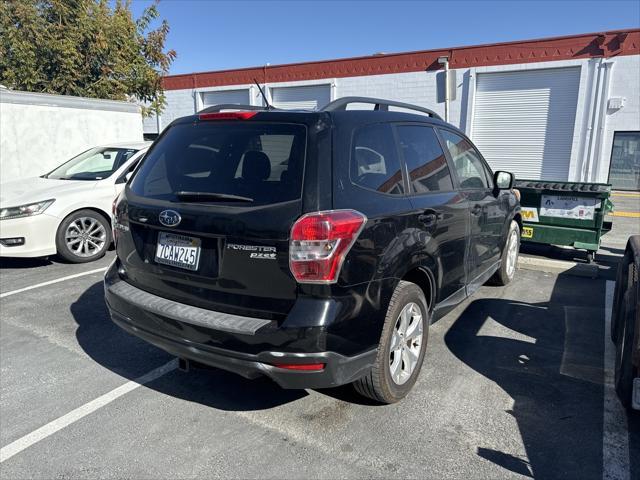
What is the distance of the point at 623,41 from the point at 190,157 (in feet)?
55.1

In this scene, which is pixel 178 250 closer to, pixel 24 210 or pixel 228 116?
pixel 228 116

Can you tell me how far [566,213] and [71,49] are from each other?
1181 cm

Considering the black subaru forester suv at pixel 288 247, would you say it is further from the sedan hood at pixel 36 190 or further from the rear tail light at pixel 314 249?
the sedan hood at pixel 36 190

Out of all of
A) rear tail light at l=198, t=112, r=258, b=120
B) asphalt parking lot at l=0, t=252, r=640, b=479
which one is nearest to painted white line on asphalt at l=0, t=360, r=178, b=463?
asphalt parking lot at l=0, t=252, r=640, b=479

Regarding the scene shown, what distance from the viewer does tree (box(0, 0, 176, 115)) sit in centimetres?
1184

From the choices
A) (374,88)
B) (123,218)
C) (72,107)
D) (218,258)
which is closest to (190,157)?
(123,218)

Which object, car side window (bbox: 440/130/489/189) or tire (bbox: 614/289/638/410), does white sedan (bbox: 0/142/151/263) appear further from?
tire (bbox: 614/289/638/410)

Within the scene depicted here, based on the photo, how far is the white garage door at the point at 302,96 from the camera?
20966 mm

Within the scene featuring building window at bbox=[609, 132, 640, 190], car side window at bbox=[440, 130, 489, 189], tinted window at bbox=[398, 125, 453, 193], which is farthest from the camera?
building window at bbox=[609, 132, 640, 190]

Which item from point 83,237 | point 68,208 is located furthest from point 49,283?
point 68,208

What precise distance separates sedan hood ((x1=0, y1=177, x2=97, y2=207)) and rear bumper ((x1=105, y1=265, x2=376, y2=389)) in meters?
4.36

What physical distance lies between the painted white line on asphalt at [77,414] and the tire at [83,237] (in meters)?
3.61

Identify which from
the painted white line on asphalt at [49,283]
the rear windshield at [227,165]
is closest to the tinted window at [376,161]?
the rear windshield at [227,165]

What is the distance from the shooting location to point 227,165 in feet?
9.19
